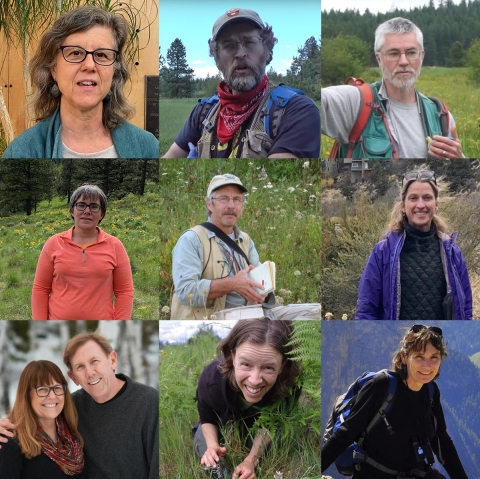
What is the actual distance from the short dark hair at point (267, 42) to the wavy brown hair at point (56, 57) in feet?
1.77

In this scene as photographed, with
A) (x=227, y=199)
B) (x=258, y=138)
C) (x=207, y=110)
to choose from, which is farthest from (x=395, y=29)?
(x=227, y=199)

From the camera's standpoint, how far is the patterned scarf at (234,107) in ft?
17.5

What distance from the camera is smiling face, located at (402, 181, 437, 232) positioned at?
17.6 ft

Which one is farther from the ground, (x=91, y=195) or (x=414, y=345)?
(x=91, y=195)

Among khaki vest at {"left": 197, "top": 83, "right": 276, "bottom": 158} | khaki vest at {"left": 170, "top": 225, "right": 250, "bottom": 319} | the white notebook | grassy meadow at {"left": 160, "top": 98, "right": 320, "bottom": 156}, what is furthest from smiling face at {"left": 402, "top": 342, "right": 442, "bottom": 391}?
grassy meadow at {"left": 160, "top": 98, "right": 320, "bottom": 156}

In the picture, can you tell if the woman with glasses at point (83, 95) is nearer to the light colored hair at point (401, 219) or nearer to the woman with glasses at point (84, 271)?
the woman with glasses at point (84, 271)

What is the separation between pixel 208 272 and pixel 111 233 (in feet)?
2.20

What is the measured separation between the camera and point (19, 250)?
5484mm

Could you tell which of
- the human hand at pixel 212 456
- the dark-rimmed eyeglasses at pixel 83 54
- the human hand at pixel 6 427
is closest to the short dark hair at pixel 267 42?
the dark-rimmed eyeglasses at pixel 83 54

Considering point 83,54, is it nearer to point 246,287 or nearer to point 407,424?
point 246,287

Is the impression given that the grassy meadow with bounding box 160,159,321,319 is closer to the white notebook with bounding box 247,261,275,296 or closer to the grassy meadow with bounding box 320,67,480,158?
the white notebook with bounding box 247,261,275,296

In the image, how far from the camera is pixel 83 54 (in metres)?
5.23

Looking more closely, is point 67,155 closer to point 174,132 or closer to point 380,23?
point 174,132

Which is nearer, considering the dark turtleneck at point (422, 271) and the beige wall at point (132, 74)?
the dark turtleneck at point (422, 271)
